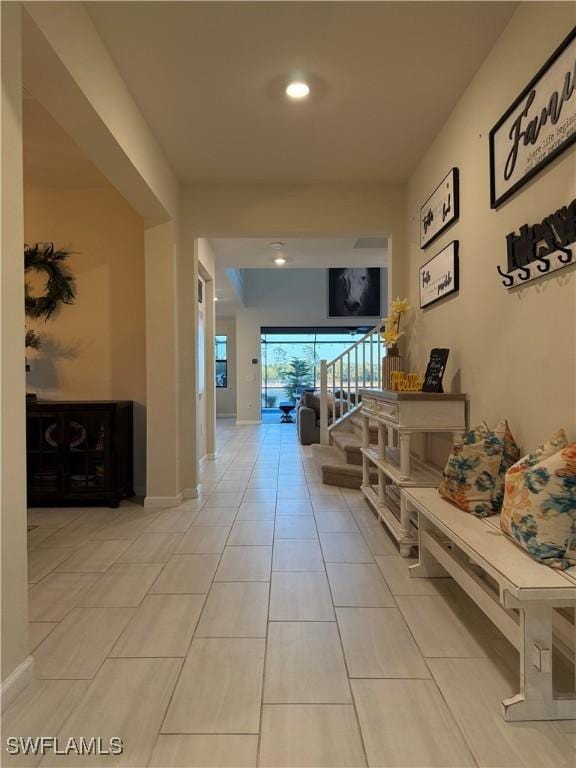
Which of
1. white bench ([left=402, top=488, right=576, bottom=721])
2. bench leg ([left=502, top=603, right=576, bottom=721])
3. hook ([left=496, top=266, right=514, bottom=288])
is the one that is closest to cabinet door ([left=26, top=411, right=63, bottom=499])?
white bench ([left=402, top=488, right=576, bottom=721])

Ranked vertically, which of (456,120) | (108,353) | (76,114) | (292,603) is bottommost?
(292,603)

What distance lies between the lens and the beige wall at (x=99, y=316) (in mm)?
4109

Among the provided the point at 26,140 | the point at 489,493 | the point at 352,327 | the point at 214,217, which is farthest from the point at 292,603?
the point at 352,327

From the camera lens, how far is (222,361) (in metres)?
12.8

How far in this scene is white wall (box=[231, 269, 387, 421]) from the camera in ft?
35.1

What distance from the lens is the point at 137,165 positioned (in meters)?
2.79

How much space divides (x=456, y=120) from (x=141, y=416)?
3.38 m

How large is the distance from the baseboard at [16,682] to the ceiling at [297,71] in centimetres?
273

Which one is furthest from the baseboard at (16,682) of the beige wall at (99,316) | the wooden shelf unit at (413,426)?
the beige wall at (99,316)

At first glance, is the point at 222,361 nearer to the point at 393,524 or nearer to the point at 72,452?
the point at 72,452

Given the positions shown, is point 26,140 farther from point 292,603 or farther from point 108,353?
point 292,603

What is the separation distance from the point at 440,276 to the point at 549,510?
77.9 inches

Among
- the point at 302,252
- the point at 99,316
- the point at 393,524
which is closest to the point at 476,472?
the point at 393,524

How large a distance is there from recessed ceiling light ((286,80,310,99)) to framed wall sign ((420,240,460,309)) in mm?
1265
